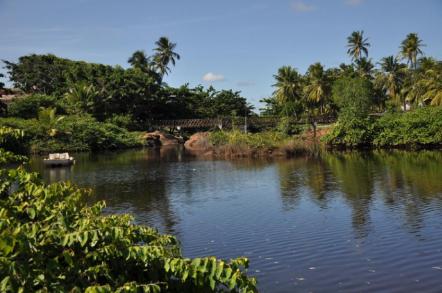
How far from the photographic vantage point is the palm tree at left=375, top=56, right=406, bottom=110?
8331 cm

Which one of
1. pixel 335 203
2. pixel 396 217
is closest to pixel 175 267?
pixel 396 217

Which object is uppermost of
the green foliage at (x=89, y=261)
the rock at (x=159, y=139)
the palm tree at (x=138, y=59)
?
the palm tree at (x=138, y=59)

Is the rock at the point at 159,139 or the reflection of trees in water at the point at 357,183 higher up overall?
the rock at the point at 159,139

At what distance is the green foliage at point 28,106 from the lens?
226 ft

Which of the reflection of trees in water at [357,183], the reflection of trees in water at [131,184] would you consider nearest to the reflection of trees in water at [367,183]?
the reflection of trees in water at [357,183]

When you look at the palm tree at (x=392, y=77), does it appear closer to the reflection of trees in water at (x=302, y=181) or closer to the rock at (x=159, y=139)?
the rock at (x=159, y=139)

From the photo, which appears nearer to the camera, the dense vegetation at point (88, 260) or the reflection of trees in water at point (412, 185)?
the dense vegetation at point (88, 260)

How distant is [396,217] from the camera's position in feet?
58.3

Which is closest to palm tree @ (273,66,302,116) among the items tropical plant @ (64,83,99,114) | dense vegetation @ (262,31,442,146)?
dense vegetation @ (262,31,442,146)

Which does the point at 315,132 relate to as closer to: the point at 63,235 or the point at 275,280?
the point at 275,280

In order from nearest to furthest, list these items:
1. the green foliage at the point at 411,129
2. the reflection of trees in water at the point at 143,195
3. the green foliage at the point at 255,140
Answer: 1. the reflection of trees in water at the point at 143,195
2. the green foliage at the point at 255,140
3. the green foliage at the point at 411,129

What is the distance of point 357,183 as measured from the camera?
27266 millimetres

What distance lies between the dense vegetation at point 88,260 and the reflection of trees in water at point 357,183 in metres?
10.7

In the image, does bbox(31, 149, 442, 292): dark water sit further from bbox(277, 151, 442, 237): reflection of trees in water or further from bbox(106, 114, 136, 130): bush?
bbox(106, 114, 136, 130): bush
